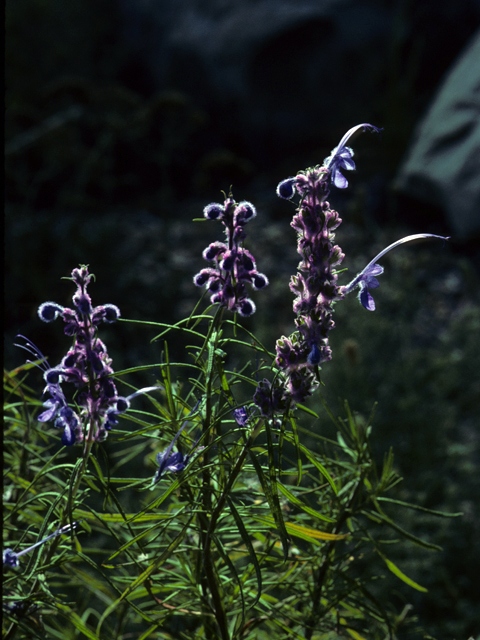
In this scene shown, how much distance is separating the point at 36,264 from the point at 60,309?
3.02 metres

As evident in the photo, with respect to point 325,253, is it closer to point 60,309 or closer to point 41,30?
point 60,309

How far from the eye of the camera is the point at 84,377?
63cm

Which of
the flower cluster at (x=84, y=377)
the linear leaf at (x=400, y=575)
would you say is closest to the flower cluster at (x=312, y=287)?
the flower cluster at (x=84, y=377)

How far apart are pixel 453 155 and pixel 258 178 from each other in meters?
1.57

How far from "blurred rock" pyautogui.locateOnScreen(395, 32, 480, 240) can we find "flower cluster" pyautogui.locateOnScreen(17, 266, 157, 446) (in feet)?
11.1

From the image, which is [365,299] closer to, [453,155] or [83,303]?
[83,303]

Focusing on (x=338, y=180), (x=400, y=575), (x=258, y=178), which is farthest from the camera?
(x=258, y=178)

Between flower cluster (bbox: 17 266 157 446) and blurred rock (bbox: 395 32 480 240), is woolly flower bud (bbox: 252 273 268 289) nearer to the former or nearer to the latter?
flower cluster (bbox: 17 266 157 446)

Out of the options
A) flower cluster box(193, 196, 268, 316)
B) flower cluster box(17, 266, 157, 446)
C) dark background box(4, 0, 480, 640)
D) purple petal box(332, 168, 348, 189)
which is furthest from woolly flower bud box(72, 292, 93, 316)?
dark background box(4, 0, 480, 640)

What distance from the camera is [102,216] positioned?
445 centimetres

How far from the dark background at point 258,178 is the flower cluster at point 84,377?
1505 millimetres

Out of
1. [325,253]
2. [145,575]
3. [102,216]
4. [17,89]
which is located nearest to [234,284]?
[325,253]

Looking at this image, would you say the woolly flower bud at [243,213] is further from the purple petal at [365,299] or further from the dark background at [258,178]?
the dark background at [258,178]

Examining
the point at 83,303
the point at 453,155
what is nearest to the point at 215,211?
the point at 83,303
